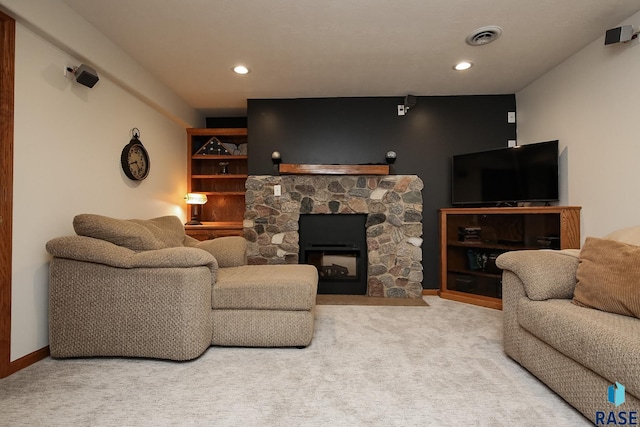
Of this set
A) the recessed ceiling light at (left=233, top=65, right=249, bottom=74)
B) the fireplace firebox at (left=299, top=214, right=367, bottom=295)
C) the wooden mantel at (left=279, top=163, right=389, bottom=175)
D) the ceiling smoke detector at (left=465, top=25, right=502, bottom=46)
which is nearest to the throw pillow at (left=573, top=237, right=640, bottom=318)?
the ceiling smoke detector at (left=465, top=25, right=502, bottom=46)

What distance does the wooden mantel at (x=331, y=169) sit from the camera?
11.9 feet

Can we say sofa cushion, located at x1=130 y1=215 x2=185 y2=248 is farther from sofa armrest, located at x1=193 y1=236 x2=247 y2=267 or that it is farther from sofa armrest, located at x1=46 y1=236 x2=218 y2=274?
sofa armrest, located at x1=46 y1=236 x2=218 y2=274

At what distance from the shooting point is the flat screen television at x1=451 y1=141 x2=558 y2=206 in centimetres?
304

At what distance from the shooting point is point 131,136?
302cm

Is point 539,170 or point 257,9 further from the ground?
point 257,9

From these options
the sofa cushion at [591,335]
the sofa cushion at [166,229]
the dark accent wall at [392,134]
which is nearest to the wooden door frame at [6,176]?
the sofa cushion at [166,229]

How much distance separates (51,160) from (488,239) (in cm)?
397

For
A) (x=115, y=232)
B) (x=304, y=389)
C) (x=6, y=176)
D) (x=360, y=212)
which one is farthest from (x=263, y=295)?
(x=360, y=212)

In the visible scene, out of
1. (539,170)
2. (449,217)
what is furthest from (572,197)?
(449,217)

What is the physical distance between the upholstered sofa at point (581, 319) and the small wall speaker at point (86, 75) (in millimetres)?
3215

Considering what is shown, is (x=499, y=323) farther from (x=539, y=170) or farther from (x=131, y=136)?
(x=131, y=136)

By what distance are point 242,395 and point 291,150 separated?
2.88 meters

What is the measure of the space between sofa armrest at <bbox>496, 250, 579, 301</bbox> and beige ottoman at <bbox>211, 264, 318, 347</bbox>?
1.36 metres

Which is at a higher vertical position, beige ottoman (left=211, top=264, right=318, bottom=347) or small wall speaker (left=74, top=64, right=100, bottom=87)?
small wall speaker (left=74, top=64, right=100, bottom=87)
